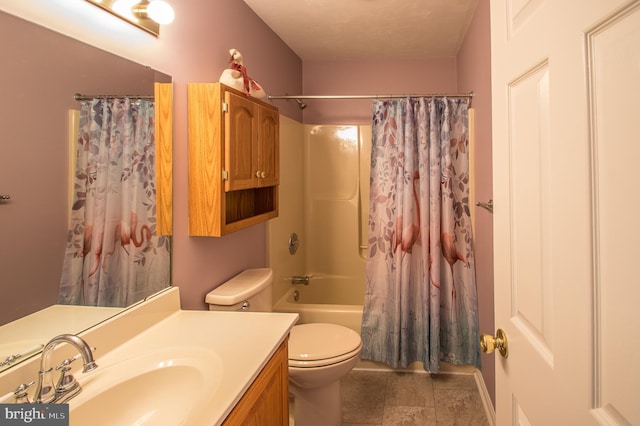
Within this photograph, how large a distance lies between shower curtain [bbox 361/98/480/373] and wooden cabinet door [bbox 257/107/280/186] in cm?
79

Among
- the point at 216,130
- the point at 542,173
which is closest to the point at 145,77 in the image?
the point at 216,130

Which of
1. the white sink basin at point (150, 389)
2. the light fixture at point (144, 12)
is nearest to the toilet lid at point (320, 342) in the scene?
the white sink basin at point (150, 389)

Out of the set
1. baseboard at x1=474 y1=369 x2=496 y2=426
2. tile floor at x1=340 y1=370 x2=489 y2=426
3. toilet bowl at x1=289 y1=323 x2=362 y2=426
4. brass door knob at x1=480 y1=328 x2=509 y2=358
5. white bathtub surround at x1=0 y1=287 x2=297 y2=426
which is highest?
brass door knob at x1=480 y1=328 x2=509 y2=358

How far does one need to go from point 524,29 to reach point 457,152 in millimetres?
1910

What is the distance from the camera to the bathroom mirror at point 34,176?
0.96 m

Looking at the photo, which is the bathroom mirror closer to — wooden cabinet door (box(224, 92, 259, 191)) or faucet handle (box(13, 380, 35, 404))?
faucet handle (box(13, 380, 35, 404))

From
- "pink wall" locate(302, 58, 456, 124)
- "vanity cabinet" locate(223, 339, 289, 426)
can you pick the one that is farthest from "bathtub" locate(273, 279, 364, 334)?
"pink wall" locate(302, 58, 456, 124)

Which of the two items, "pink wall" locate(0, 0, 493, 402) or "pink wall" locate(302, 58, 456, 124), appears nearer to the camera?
"pink wall" locate(0, 0, 493, 402)

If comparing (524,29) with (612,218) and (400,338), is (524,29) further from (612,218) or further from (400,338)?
(400,338)

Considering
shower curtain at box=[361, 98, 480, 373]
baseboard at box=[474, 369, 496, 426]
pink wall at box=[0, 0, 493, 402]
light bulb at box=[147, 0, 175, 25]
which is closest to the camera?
pink wall at box=[0, 0, 493, 402]

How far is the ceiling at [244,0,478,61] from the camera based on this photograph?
2414 millimetres

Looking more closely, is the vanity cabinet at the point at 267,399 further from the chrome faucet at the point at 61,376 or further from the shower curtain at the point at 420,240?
the shower curtain at the point at 420,240

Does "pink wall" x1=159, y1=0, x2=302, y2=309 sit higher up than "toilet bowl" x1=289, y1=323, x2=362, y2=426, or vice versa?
"pink wall" x1=159, y1=0, x2=302, y2=309

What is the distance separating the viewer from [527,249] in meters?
0.83
